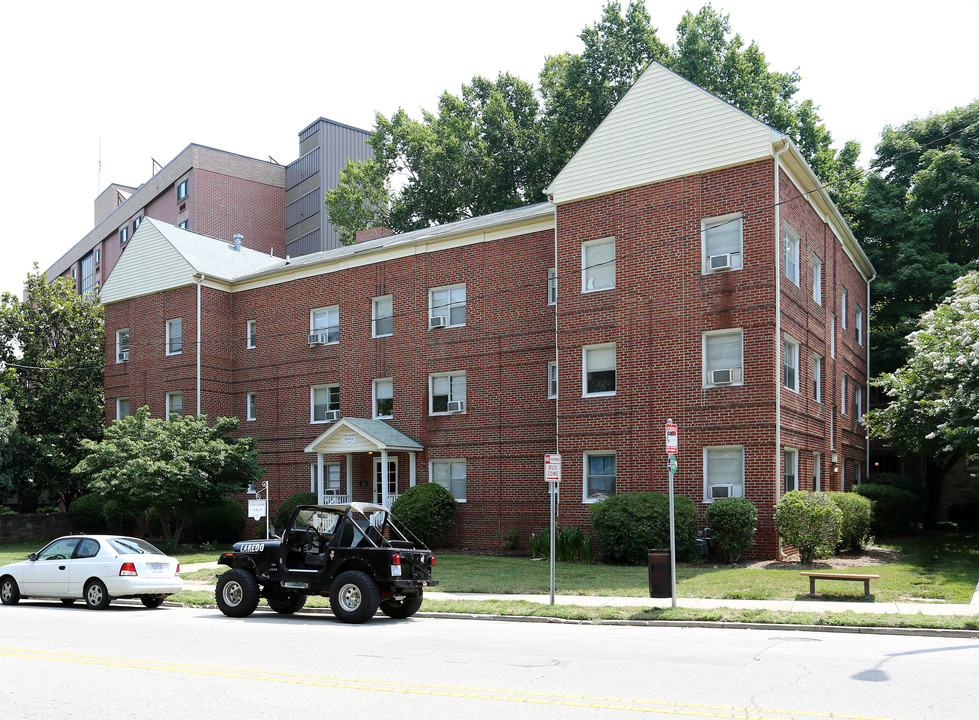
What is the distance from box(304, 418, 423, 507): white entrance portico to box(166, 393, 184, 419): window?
7546 millimetres

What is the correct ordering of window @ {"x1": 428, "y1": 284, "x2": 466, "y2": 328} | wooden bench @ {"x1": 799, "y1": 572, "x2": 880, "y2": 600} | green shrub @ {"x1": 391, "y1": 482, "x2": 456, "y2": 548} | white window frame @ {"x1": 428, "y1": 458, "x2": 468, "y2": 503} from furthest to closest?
window @ {"x1": 428, "y1": 284, "x2": 466, "y2": 328}, white window frame @ {"x1": 428, "y1": 458, "x2": 468, "y2": 503}, green shrub @ {"x1": 391, "y1": 482, "x2": 456, "y2": 548}, wooden bench @ {"x1": 799, "y1": 572, "x2": 880, "y2": 600}

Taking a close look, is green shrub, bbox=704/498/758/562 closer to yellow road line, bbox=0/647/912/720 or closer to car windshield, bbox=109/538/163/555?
car windshield, bbox=109/538/163/555

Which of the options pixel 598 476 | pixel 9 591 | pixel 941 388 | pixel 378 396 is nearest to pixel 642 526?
pixel 598 476

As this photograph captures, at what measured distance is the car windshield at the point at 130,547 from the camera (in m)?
17.8

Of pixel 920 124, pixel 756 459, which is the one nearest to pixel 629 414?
pixel 756 459

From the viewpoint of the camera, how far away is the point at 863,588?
16.9m

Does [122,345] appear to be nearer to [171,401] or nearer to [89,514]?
[171,401]

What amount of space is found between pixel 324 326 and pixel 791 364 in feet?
55.8

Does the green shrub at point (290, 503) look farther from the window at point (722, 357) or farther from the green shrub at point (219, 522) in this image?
the window at point (722, 357)

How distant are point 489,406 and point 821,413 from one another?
10.3 metres

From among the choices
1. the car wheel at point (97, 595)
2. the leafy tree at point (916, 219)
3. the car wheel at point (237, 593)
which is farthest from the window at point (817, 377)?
the car wheel at point (97, 595)

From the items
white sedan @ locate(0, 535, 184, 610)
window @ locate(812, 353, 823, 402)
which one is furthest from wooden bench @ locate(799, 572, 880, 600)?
white sedan @ locate(0, 535, 184, 610)

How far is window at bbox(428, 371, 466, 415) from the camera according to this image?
29500mm

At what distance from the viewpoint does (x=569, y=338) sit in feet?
84.2
